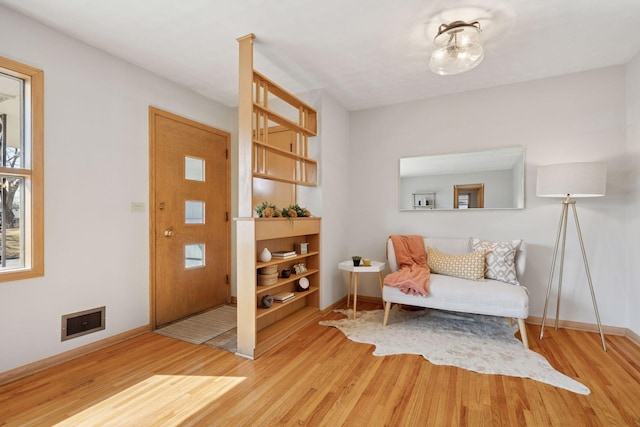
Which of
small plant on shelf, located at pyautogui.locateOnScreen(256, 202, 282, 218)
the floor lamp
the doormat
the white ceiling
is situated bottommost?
the doormat

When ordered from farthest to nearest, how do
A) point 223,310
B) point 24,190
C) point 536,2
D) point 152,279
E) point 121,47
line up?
point 223,310, point 152,279, point 121,47, point 24,190, point 536,2

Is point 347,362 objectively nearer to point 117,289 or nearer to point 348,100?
point 117,289

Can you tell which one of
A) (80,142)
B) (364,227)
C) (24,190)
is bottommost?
(364,227)

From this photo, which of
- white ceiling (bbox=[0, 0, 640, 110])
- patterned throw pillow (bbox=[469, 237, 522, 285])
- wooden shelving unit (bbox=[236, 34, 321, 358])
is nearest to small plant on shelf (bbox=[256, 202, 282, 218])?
wooden shelving unit (bbox=[236, 34, 321, 358])

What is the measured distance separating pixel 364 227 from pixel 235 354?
221 centimetres

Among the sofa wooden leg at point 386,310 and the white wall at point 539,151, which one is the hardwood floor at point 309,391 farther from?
the white wall at point 539,151

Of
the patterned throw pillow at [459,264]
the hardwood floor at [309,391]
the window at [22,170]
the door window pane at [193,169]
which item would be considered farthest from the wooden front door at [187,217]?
the patterned throw pillow at [459,264]

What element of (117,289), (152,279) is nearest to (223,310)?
(152,279)

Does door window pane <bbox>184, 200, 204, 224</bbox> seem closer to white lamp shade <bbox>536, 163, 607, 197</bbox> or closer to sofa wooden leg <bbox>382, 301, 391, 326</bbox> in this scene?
sofa wooden leg <bbox>382, 301, 391, 326</bbox>

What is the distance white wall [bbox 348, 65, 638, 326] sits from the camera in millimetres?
2838

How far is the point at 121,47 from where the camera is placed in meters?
2.49

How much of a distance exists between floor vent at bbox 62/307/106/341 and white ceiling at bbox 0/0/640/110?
2.16m

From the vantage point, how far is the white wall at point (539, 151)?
284 cm

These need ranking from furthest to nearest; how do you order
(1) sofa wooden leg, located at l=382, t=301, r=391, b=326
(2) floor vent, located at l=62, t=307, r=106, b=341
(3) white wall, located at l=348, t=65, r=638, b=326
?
(1) sofa wooden leg, located at l=382, t=301, r=391, b=326 < (3) white wall, located at l=348, t=65, r=638, b=326 < (2) floor vent, located at l=62, t=307, r=106, b=341
